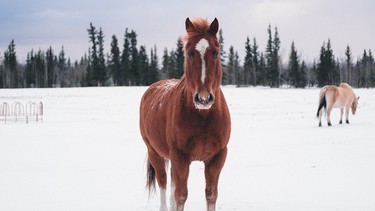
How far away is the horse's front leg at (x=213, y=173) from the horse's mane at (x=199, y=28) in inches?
49.7

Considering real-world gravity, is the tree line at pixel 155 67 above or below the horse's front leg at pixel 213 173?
above

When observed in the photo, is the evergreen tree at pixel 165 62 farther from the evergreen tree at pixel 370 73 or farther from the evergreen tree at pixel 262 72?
the evergreen tree at pixel 370 73

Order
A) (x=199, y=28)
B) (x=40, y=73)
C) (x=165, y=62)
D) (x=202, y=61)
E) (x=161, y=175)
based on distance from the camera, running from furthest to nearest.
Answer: (x=40, y=73)
(x=165, y=62)
(x=161, y=175)
(x=199, y=28)
(x=202, y=61)

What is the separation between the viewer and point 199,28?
3.36m

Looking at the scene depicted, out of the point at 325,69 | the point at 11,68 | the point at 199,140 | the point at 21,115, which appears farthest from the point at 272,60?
the point at 199,140

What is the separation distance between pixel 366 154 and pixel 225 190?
166 inches

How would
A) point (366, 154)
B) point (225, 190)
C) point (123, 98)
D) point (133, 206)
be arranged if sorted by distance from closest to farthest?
1. point (133, 206)
2. point (225, 190)
3. point (366, 154)
4. point (123, 98)

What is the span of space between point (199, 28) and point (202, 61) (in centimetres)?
48

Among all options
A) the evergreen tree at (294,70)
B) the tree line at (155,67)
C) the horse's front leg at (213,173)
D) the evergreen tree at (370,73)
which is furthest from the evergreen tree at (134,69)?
the horse's front leg at (213,173)

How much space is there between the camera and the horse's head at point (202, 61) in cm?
287

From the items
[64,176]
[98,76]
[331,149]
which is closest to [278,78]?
[98,76]

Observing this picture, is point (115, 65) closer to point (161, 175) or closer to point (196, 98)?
point (161, 175)

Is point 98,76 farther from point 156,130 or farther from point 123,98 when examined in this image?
point 156,130

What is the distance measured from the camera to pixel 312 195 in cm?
523
